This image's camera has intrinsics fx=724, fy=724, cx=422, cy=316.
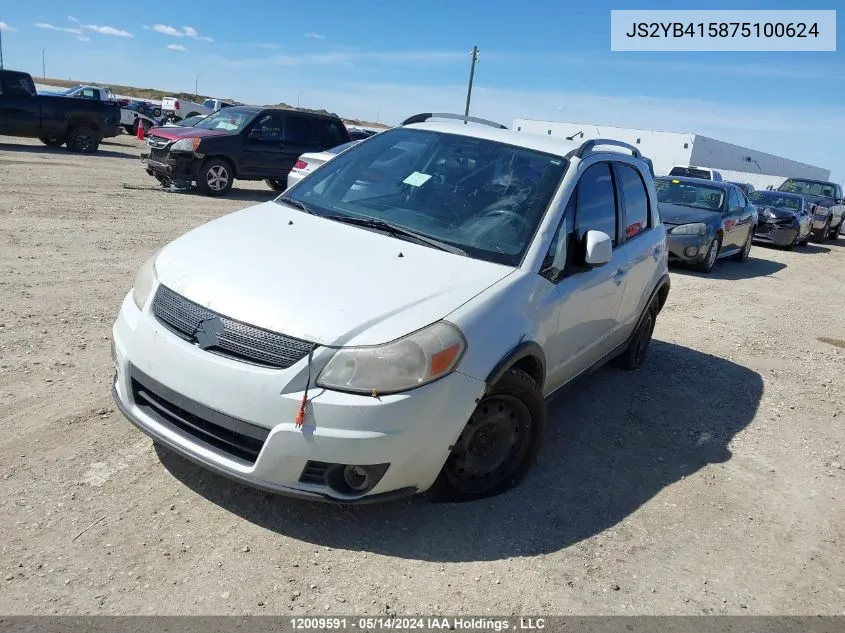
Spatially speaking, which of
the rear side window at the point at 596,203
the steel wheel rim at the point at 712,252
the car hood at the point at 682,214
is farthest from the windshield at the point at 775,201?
the rear side window at the point at 596,203

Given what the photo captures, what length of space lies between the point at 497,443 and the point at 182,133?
12216 millimetres

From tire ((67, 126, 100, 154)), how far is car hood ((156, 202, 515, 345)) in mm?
19210

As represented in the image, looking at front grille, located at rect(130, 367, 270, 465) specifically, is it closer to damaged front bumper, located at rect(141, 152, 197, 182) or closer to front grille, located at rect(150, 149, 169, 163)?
damaged front bumper, located at rect(141, 152, 197, 182)

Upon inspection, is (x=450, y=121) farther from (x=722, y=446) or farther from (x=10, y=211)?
(x=10, y=211)

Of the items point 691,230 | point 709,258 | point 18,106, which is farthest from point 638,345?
point 18,106

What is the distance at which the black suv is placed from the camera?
13930 millimetres

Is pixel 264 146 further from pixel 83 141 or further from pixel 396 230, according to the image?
pixel 396 230

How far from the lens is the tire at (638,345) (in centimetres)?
586

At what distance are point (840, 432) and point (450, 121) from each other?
3.74 metres

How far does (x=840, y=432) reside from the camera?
17.9ft

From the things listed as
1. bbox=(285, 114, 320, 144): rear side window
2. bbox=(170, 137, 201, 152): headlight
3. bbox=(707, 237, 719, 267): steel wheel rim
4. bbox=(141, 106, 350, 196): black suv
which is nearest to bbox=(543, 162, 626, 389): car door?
bbox=(707, 237, 719, 267): steel wheel rim

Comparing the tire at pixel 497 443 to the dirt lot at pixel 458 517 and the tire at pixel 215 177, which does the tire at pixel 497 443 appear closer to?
the dirt lot at pixel 458 517

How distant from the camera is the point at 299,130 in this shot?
1564 centimetres

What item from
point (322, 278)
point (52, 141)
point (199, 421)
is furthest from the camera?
point (52, 141)
